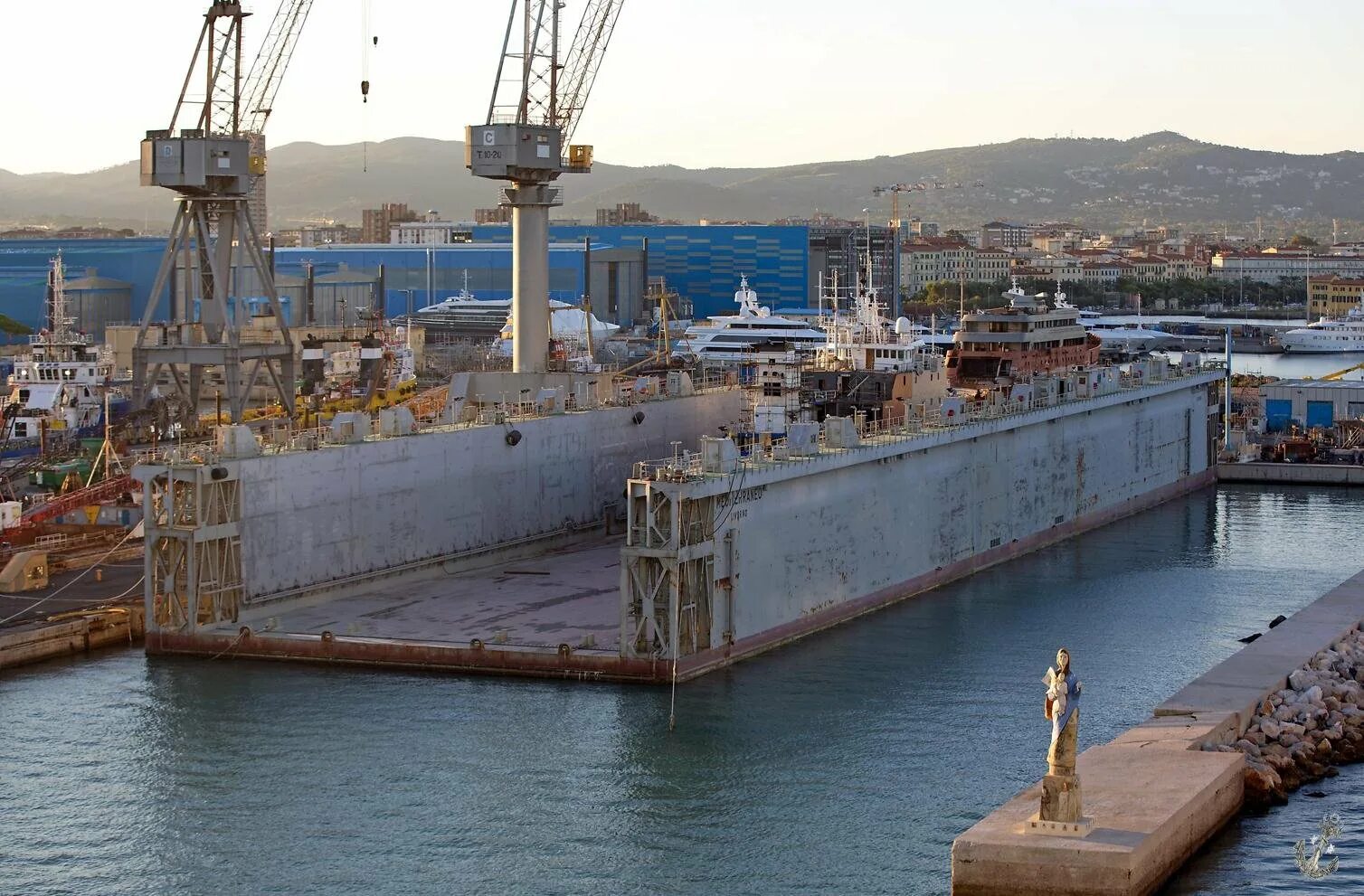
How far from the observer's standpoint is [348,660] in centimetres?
3244

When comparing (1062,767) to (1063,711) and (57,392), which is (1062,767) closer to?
(1063,711)

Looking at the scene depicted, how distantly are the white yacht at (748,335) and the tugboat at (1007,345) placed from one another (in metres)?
30.2

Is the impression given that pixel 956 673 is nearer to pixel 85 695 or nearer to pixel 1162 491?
pixel 85 695

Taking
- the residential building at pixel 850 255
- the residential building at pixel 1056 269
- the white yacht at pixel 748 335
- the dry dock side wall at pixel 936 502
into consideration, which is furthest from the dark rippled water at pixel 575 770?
the residential building at pixel 1056 269

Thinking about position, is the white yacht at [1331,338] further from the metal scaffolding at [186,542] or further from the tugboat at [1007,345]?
the metal scaffolding at [186,542]

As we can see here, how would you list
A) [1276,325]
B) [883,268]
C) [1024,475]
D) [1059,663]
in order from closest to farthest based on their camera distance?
[1059,663]
[1024,475]
[883,268]
[1276,325]

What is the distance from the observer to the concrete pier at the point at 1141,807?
69.4ft

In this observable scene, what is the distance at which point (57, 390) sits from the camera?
5897cm

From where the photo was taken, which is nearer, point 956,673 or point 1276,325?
point 956,673

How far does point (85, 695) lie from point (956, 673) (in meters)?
13.5

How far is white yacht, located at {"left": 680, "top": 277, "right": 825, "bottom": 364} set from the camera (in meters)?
91.5

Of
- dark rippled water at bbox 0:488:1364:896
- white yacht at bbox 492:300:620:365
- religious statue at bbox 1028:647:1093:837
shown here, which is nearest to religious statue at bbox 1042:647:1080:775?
religious statue at bbox 1028:647:1093:837

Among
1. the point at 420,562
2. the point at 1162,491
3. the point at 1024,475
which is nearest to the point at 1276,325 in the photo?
the point at 1162,491

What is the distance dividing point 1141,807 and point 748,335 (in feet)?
241
